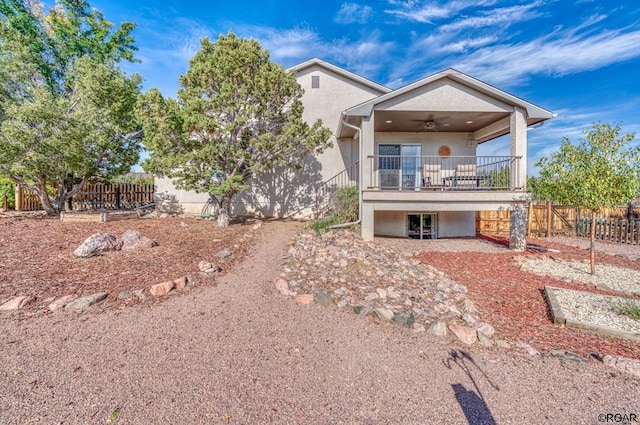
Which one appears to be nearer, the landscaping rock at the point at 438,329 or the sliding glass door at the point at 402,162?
the landscaping rock at the point at 438,329

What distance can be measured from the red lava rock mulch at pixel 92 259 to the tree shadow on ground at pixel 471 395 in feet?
13.1

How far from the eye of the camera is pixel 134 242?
6.47 metres

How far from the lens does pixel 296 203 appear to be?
39.0 ft

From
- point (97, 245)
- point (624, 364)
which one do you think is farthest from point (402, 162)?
point (97, 245)

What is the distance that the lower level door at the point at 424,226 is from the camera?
36.3 ft

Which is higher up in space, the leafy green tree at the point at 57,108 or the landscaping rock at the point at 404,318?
the leafy green tree at the point at 57,108

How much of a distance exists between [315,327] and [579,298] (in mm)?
4847

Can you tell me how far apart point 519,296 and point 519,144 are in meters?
5.29

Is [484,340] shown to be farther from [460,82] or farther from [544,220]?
[544,220]

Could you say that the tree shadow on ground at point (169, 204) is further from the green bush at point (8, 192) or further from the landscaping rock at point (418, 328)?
the landscaping rock at point (418, 328)

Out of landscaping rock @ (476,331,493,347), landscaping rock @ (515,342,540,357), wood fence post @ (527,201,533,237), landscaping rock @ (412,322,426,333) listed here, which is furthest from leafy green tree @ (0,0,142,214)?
wood fence post @ (527,201,533,237)

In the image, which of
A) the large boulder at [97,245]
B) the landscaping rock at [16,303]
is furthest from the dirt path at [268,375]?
the large boulder at [97,245]

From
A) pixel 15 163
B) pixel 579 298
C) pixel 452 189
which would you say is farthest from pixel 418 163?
pixel 15 163

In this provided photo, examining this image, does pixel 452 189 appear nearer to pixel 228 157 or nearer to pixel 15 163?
pixel 228 157
